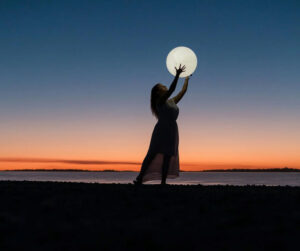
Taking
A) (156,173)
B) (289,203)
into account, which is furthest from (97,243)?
(156,173)

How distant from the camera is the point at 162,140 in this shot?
9.28m

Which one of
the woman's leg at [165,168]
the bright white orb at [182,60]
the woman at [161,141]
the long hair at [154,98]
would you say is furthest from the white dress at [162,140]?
the bright white orb at [182,60]

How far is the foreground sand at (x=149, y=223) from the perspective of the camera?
9.86ft

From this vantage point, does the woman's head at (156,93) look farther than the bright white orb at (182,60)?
Yes

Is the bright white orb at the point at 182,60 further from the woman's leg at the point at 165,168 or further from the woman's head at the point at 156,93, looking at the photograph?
the woman's leg at the point at 165,168

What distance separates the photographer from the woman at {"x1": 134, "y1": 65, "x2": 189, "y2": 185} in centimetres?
926

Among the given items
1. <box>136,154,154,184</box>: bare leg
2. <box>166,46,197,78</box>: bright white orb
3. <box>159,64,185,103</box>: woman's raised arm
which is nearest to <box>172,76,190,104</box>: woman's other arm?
<box>166,46,197,78</box>: bright white orb

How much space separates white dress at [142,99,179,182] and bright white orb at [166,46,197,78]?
86cm

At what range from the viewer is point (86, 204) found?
16.9 feet

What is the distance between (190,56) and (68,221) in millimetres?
6449

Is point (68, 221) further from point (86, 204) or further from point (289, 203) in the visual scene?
point (289, 203)

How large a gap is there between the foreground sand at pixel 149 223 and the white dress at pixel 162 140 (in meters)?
3.52

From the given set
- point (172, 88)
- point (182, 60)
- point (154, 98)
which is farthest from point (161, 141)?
point (182, 60)

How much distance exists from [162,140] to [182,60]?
211 cm
